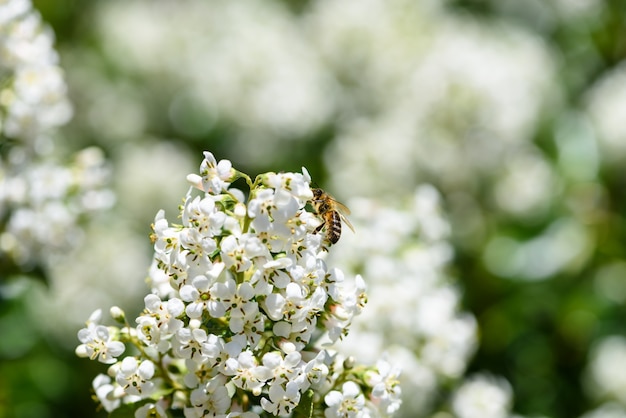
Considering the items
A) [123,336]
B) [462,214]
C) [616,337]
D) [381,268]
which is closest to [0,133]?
[123,336]

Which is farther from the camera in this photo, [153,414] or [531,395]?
[531,395]

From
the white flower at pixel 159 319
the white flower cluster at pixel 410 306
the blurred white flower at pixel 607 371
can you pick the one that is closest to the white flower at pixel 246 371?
the white flower at pixel 159 319

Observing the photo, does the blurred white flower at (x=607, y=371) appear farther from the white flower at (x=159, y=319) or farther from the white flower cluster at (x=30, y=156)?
the white flower at (x=159, y=319)

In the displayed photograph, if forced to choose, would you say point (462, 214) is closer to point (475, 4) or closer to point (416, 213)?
point (416, 213)

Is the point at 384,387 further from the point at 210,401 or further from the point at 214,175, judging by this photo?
the point at 214,175

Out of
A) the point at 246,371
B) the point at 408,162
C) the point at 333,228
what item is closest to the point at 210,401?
the point at 246,371
